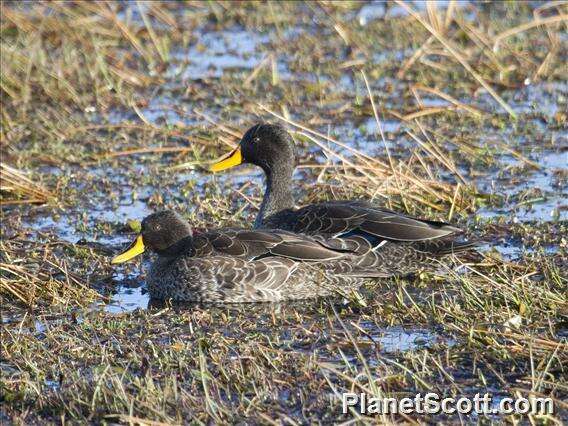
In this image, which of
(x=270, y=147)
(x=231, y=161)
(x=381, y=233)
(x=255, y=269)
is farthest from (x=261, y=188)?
(x=255, y=269)

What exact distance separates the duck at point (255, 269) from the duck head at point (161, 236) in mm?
139

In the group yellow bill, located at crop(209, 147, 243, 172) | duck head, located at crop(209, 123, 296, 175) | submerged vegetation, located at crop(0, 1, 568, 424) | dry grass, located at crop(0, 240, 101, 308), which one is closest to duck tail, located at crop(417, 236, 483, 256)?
submerged vegetation, located at crop(0, 1, 568, 424)

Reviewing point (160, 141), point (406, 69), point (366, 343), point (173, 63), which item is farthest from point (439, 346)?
point (173, 63)

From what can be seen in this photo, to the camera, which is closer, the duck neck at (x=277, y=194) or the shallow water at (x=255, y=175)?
the duck neck at (x=277, y=194)

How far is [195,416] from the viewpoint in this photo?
239 inches

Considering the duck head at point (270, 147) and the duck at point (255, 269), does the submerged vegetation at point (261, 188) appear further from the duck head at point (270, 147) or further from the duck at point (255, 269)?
the duck head at point (270, 147)

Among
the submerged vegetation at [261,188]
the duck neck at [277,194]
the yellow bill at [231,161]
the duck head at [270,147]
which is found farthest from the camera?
the yellow bill at [231,161]

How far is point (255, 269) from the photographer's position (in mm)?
8391

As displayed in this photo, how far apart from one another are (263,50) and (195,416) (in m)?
9.25

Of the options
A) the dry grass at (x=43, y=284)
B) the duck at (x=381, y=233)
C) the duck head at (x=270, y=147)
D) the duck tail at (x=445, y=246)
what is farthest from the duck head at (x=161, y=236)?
the duck tail at (x=445, y=246)

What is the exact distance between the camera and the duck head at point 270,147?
9562 mm

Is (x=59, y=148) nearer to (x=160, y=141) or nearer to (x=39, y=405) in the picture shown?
(x=160, y=141)

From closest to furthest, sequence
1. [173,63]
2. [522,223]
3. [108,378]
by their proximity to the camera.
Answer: [108,378] < [522,223] < [173,63]

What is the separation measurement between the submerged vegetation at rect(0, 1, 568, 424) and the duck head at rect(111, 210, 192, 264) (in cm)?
28
